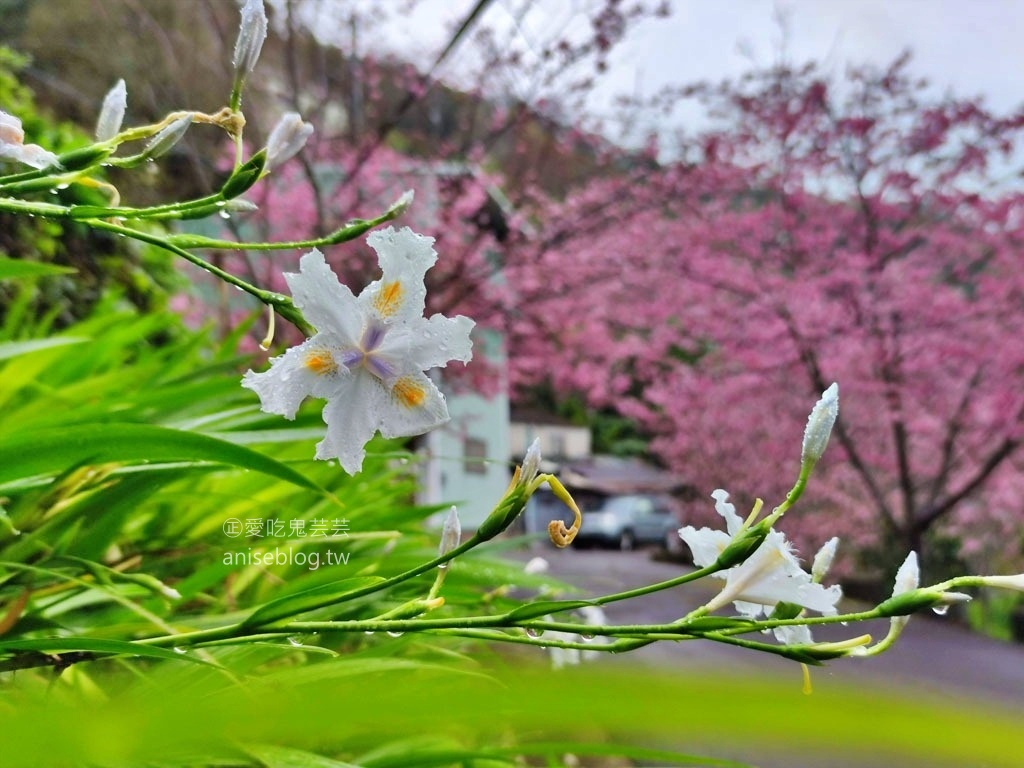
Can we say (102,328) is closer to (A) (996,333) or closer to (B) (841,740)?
(B) (841,740)

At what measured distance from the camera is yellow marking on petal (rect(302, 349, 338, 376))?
27cm

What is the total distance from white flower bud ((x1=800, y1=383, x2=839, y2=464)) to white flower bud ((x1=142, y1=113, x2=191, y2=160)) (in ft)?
0.82

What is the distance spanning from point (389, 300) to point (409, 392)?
0.03 m

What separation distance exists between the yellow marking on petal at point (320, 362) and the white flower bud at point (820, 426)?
0.16 metres

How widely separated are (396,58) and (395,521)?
2576mm

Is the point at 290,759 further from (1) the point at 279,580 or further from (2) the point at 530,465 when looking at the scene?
(1) the point at 279,580

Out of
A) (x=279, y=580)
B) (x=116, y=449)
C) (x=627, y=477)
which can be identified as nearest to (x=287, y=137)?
(x=116, y=449)

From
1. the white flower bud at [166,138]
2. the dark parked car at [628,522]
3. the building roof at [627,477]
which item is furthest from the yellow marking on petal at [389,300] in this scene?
the dark parked car at [628,522]

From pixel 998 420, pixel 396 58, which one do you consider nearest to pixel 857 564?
pixel 998 420

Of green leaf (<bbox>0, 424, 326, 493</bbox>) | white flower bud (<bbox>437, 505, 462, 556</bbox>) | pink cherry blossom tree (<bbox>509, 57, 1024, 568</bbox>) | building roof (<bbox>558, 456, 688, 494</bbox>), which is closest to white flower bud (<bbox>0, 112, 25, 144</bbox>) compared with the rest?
green leaf (<bbox>0, 424, 326, 493</bbox>)

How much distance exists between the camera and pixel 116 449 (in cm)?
32

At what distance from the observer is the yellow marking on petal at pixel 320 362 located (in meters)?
0.27

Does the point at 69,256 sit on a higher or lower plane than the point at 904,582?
higher

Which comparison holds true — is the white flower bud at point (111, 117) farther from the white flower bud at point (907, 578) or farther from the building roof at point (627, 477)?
the building roof at point (627, 477)
